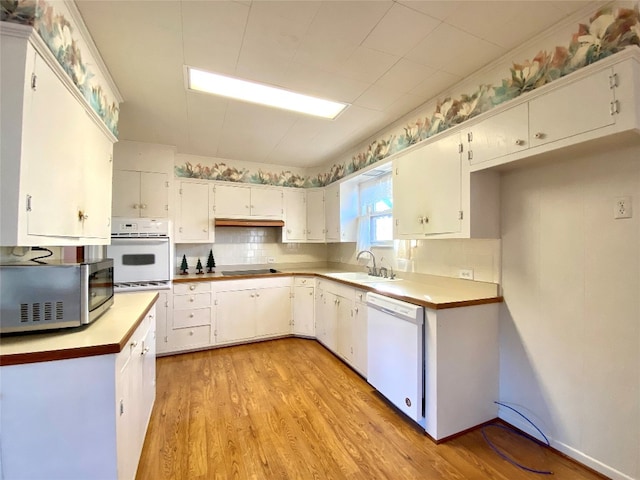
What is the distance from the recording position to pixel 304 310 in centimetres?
383

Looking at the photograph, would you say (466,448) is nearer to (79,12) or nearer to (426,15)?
(426,15)

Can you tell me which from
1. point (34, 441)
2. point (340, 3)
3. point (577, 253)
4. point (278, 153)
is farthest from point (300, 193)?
point (34, 441)

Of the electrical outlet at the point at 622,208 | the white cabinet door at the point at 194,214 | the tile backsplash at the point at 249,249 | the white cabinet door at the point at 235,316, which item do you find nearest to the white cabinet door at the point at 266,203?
the tile backsplash at the point at 249,249

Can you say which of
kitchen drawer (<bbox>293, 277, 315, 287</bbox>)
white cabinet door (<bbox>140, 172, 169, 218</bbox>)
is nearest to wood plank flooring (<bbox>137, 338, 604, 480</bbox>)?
kitchen drawer (<bbox>293, 277, 315, 287</bbox>)

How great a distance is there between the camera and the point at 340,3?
1.43 m

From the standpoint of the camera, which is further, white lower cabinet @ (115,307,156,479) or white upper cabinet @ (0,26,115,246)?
white lower cabinet @ (115,307,156,479)

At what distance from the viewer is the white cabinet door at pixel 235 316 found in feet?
11.5

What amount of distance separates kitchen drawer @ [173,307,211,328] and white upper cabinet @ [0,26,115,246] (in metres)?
1.80

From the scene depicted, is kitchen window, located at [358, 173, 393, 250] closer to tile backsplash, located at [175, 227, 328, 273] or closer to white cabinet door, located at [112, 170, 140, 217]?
tile backsplash, located at [175, 227, 328, 273]

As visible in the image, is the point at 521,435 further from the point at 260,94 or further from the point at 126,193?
the point at 126,193

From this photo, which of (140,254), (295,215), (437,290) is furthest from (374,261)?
(140,254)

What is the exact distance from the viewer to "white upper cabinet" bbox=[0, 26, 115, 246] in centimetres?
109

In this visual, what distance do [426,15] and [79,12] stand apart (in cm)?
180

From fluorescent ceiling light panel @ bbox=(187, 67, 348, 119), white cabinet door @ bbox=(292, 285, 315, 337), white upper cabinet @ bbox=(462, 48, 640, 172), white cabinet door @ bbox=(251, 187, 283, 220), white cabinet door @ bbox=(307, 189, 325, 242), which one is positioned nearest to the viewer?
white upper cabinet @ bbox=(462, 48, 640, 172)
